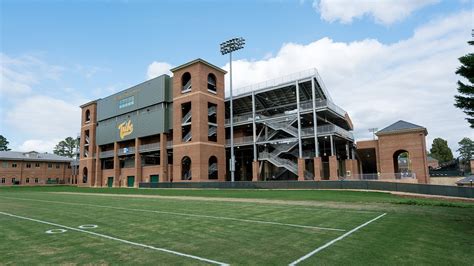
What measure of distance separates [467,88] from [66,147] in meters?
146

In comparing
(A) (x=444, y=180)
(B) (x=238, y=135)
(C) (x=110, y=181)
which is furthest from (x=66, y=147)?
(A) (x=444, y=180)

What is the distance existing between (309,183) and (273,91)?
1999 cm

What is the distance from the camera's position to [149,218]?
12.9 metres

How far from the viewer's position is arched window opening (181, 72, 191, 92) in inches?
2012

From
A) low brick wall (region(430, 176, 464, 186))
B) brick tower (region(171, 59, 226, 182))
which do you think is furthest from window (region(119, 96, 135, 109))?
low brick wall (region(430, 176, 464, 186))

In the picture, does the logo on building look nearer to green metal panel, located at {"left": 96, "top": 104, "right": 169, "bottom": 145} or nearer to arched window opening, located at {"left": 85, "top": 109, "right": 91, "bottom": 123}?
green metal panel, located at {"left": 96, "top": 104, "right": 169, "bottom": 145}

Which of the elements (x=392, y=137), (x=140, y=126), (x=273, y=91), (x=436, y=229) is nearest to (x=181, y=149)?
(x=140, y=126)

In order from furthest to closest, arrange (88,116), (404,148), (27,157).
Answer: (27,157) < (88,116) < (404,148)

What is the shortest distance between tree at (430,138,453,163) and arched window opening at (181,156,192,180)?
74.9 meters

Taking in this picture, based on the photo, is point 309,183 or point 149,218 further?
point 309,183

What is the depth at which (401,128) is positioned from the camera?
145 ft

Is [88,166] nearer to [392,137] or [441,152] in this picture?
[392,137]

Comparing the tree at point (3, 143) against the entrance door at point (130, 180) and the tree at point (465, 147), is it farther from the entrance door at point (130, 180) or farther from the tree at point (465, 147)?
the tree at point (465, 147)

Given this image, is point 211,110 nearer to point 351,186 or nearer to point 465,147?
point 351,186
